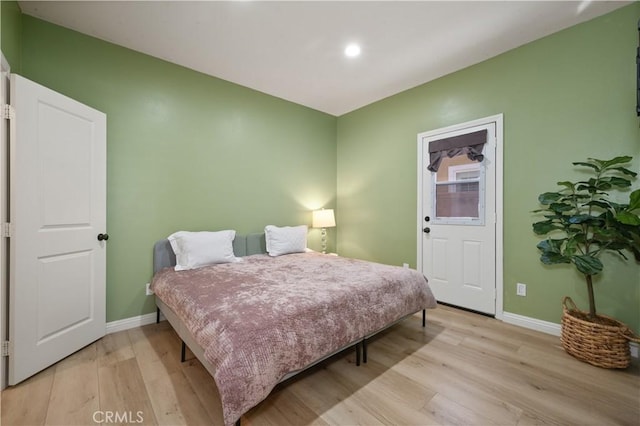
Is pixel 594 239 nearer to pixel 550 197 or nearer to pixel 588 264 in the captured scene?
pixel 588 264

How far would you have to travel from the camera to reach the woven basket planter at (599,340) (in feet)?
6.23

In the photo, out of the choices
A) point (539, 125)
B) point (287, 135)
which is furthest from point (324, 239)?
point (539, 125)

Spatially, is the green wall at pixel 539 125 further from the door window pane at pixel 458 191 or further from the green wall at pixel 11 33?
the green wall at pixel 11 33

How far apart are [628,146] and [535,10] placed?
133 centimetres

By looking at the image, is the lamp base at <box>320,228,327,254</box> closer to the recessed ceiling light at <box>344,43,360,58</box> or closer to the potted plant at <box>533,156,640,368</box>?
the recessed ceiling light at <box>344,43,360,58</box>

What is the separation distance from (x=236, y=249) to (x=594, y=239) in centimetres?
341

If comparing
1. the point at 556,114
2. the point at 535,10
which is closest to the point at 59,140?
the point at 535,10

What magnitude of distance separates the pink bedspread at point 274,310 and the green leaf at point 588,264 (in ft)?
3.71

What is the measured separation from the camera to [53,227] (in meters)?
1.98

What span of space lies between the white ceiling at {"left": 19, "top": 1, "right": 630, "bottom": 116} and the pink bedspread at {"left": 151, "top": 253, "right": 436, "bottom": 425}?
7.16 ft

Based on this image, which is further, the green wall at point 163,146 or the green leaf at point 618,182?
the green wall at point 163,146

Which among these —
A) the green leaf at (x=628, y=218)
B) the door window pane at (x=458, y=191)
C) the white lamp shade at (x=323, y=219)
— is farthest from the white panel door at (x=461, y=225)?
the white lamp shade at (x=323, y=219)

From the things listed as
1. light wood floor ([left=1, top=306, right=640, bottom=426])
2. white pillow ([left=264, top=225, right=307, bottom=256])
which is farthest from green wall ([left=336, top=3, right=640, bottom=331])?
white pillow ([left=264, top=225, right=307, bottom=256])

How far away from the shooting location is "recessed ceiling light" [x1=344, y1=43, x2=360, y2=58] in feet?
8.54
